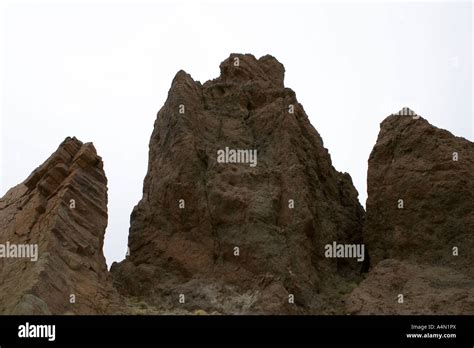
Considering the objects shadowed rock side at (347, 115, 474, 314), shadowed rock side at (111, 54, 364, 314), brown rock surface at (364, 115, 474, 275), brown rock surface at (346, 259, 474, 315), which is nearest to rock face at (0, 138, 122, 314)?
shadowed rock side at (111, 54, 364, 314)

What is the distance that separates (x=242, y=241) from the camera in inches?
1202

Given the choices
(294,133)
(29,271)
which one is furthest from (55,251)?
(294,133)

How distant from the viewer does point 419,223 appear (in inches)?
1241

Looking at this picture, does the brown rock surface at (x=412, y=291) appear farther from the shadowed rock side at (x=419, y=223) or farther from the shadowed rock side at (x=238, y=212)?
the shadowed rock side at (x=238, y=212)

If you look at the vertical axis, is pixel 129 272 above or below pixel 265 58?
below

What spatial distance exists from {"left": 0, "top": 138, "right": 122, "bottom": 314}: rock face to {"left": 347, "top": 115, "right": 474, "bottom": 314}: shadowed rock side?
10.3 metres

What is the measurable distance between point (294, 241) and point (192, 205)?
15.6 ft

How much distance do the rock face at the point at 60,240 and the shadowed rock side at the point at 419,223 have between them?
10257 millimetres

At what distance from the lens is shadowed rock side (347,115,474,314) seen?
93.2ft

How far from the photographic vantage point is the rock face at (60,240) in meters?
25.2

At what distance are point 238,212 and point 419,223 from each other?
7841 mm

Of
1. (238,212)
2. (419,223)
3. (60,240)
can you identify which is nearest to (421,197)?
(419,223)
